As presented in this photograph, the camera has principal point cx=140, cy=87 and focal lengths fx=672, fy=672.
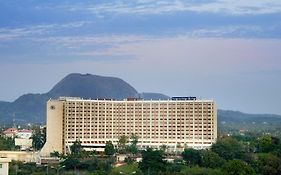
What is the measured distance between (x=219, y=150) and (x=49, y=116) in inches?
445

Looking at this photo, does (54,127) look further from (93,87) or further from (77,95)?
(93,87)

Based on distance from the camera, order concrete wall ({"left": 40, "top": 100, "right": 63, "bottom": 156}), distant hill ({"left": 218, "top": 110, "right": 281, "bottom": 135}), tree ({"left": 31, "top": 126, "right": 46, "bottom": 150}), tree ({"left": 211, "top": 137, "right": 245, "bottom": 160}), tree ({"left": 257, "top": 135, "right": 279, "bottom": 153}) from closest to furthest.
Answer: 1. tree ({"left": 211, "top": 137, "right": 245, "bottom": 160})
2. tree ({"left": 257, "top": 135, "right": 279, "bottom": 153})
3. concrete wall ({"left": 40, "top": 100, "right": 63, "bottom": 156})
4. tree ({"left": 31, "top": 126, "right": 46, "bottom": 150})
5. distant hill ({"left": 218, "top": 110, "right": 281, "bottom": 135})

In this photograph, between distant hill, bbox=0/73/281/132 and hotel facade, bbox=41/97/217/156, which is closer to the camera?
hotel facade, bbox=41/97/217/156

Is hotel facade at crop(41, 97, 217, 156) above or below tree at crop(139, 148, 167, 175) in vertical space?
above

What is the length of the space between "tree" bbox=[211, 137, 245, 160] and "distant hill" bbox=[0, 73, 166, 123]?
114461 mm

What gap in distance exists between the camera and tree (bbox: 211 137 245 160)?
34.4 metres

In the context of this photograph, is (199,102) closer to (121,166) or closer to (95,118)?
(95,118)

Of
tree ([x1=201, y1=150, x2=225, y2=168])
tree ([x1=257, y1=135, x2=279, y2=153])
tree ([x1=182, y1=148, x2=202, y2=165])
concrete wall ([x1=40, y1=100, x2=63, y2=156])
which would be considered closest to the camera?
tree ([x1=201, y1=150, x2=225, y2=168])

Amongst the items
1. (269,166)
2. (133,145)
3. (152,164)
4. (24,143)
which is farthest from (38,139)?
(269,166)

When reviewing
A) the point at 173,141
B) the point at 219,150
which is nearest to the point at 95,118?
the point at 173,141

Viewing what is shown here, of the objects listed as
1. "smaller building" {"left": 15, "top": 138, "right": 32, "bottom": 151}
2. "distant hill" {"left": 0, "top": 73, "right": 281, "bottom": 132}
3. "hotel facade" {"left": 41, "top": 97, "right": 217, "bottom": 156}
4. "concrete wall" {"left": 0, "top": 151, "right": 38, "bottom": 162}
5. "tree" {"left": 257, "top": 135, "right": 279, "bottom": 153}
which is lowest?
"concrete wall" {"left": 0, "top": 151, "right": 38, "bottom": 162}

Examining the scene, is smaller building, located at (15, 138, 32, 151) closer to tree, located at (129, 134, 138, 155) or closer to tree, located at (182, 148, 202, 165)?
tree, located at (129, 134, 138, 155)

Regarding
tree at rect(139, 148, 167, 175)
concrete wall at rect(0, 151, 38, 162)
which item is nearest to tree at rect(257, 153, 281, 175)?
tree at rect(139, 148, 167, 175)

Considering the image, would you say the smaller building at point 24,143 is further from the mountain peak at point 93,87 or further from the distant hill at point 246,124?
the mountain peak at point 93,87
